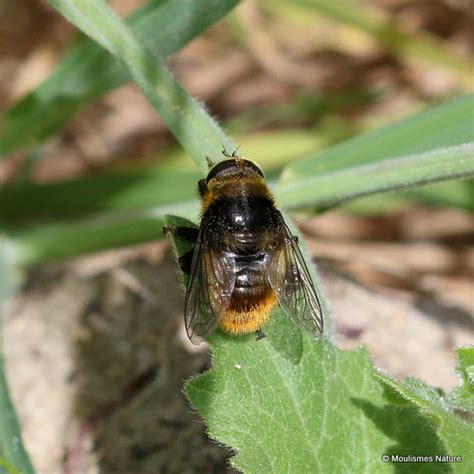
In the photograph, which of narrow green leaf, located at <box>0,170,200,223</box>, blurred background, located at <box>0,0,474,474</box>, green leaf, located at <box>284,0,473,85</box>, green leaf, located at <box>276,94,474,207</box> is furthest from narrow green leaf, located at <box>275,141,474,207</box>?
green leaf, located at <box>284,0,473,85</box>

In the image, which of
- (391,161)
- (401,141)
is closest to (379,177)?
(391,161)

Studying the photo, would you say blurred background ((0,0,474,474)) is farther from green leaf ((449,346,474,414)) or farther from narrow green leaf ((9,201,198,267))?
green leaf ((449,346,474,414))

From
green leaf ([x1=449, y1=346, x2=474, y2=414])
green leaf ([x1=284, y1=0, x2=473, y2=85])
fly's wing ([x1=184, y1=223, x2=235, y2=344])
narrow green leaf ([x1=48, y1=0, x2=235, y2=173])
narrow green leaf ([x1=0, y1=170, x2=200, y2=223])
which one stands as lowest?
green leaf ([x1=449, y1=346, x2=474, y2=414])

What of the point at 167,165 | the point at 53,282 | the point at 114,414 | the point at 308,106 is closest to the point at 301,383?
the point at 114,414

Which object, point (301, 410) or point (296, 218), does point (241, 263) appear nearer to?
point (301, 410)

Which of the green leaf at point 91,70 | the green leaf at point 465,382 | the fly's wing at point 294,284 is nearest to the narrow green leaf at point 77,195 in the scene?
the green leaf at point 91,70

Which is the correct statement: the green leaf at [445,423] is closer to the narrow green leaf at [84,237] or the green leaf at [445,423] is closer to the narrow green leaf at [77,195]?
the narrow green leaf at [84,237]
